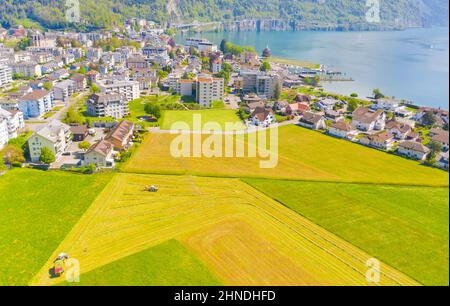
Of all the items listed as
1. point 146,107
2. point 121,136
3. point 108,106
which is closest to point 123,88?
point 108,106

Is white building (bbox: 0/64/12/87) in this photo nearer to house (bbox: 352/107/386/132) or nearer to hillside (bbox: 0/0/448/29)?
house (bbox: 352/107/386/132)

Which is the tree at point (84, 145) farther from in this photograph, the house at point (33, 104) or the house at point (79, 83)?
the house at point (79, 83)

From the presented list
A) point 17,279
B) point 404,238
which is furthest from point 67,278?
point 404,238

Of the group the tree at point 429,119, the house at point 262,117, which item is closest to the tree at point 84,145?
the house at point 262,117

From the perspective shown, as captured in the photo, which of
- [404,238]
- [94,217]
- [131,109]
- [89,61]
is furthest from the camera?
[89,61]

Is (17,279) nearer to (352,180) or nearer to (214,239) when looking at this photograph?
(214,239)
